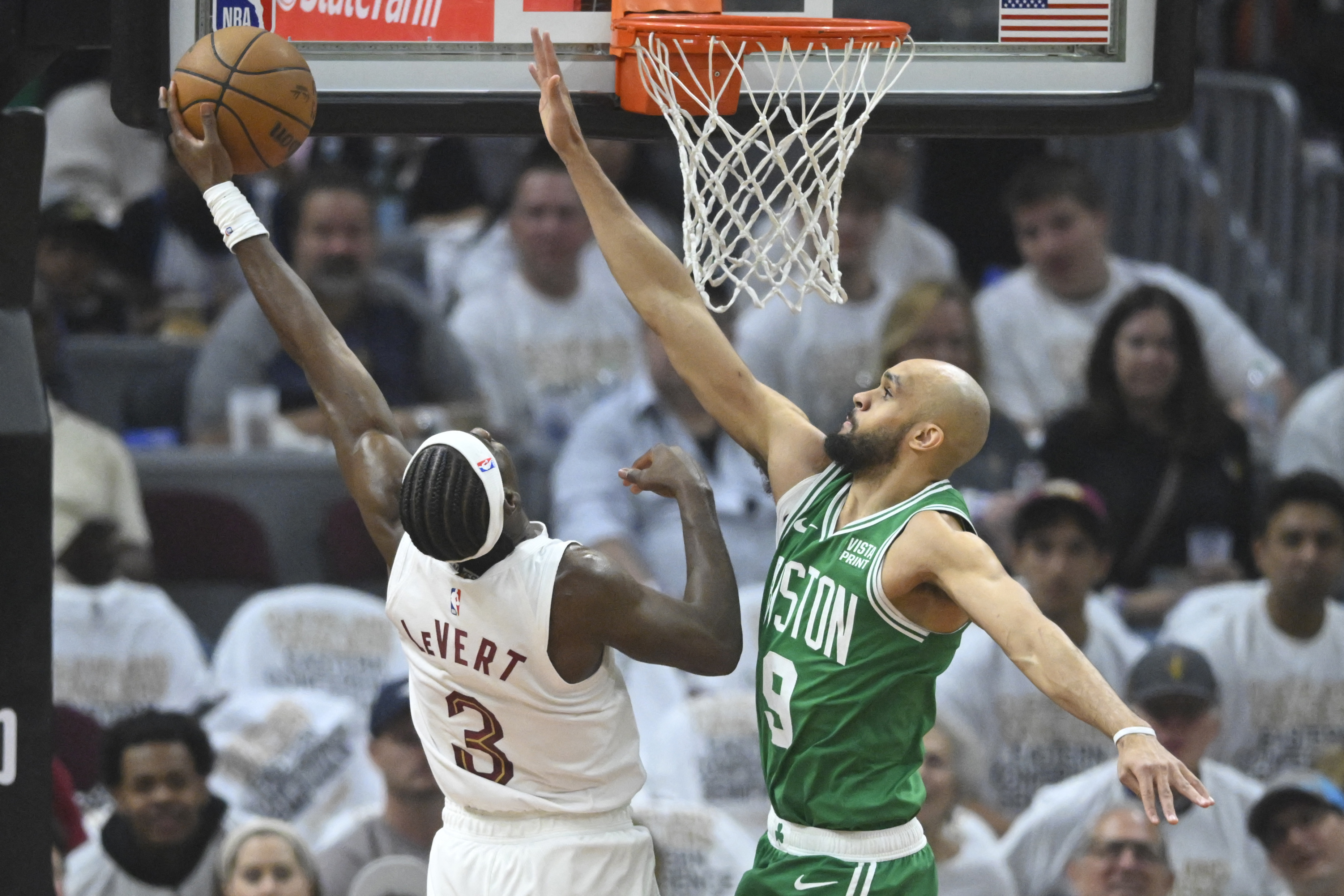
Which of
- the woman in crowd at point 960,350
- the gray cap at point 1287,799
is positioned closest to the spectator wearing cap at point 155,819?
the woman in crowd at point 960,350

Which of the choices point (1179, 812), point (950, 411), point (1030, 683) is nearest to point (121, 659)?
point (1030, 683)

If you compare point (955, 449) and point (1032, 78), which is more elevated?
point (1032, 78)

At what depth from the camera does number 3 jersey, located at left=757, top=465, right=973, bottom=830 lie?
158 inches

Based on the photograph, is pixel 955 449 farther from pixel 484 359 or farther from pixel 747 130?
pixel 484 359

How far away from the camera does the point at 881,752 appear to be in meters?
4.05

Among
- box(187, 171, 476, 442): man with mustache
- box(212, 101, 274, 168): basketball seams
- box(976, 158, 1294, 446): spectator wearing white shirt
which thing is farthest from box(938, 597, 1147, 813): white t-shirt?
box(212, 101, 274, 168): basketball seams

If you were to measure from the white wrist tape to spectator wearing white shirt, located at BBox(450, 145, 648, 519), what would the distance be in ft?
12.1

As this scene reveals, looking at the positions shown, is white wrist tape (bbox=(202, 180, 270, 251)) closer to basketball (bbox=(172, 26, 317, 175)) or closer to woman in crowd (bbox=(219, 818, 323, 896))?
basketball (bbox=(172, 26, 317, 175))

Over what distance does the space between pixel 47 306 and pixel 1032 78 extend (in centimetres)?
475

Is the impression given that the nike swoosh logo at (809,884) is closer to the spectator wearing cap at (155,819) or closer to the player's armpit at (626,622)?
the player's armpit at (626,622)

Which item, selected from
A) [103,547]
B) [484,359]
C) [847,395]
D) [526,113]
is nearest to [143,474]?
[103,547]

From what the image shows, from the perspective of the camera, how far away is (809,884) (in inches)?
159

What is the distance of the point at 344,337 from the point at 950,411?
420cm

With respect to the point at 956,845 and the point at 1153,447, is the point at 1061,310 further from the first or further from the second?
the point at 956,845
